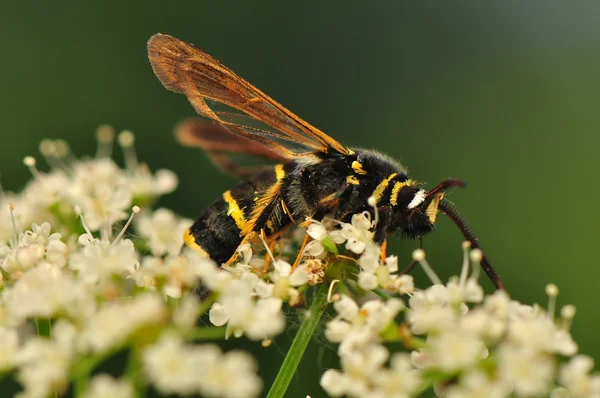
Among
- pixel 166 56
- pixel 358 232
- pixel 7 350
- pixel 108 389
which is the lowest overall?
pixel 7 350

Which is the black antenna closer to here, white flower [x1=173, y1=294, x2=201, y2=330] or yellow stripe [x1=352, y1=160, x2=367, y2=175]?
yellow stripe [x1=352, y1=160, x2=367, y2=175]

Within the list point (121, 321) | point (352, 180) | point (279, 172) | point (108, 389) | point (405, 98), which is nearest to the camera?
point (108, 389)

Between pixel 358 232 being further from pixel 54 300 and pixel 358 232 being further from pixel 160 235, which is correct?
pixel 54 300

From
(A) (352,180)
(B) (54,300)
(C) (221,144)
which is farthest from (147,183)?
(B) (54,300)

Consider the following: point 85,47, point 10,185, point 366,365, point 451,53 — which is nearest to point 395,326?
point 366,365

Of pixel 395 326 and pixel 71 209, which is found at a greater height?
pixel 395 326

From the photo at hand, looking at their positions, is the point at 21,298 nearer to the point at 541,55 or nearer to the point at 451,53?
the point at 541,55

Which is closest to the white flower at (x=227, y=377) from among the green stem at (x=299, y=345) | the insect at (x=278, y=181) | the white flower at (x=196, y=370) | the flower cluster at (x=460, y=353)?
the white flower at (x=196, y=370)
